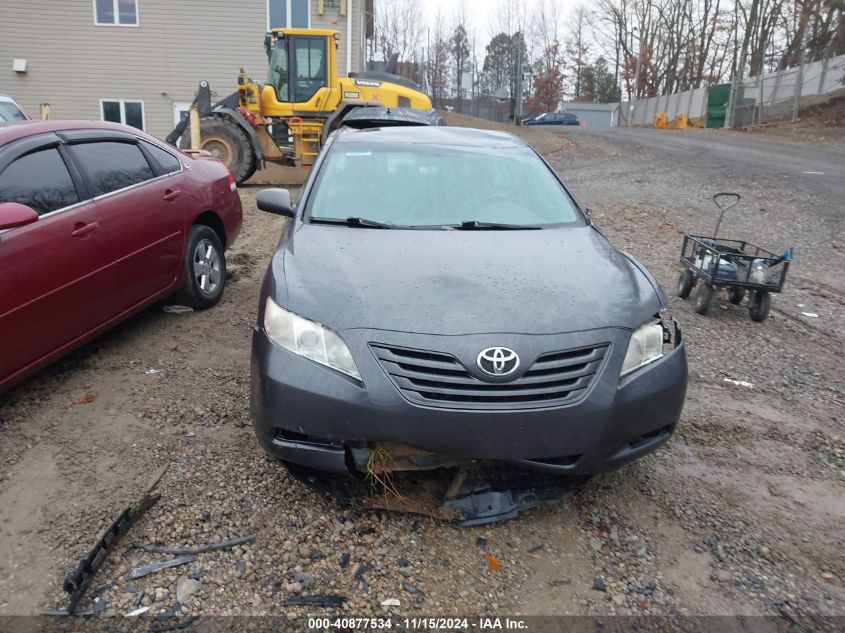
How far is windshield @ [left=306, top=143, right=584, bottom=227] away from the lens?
154 inches

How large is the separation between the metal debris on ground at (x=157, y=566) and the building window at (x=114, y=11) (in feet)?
65.7

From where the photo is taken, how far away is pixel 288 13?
62.1 feet

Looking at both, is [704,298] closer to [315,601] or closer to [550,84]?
[315,601]

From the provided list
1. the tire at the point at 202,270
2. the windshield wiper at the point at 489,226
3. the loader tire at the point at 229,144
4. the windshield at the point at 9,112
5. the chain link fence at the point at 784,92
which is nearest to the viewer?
the windshield wiper at the point at 489,226

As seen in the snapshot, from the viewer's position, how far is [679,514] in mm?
3084

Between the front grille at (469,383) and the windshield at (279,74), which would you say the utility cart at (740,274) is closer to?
the front grille at (469,383)

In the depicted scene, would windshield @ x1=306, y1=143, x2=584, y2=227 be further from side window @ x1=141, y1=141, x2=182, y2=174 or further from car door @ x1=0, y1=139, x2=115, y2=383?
side window @ x1=141, y1=141, x2=182, y2=174

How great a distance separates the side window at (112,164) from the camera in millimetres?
4480

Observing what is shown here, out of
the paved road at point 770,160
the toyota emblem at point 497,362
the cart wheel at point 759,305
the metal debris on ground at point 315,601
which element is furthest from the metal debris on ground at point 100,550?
the paved road at point 770,160

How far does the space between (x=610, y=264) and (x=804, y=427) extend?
1.74 metres

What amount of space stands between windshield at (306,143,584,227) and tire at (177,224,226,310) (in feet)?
5.39

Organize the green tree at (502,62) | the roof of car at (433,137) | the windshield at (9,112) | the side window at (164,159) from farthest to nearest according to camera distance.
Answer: the green tree at (502,62) < the windshield at (9,112) < the side window at (164,159) < the roof of car at (433,137)

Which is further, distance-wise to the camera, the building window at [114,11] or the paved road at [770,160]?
the building window at [114,11]

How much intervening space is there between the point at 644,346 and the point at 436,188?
1775 millimetres
